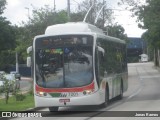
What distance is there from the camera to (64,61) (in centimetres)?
2158

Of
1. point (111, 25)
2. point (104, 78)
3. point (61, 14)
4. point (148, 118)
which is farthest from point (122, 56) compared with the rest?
point (111, 25)

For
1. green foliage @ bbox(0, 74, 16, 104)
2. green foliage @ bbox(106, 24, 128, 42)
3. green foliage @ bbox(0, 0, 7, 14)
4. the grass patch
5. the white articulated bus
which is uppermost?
green foliage @ bbox(0, 0, 7, 14)

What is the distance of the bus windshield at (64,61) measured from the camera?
2147 cm

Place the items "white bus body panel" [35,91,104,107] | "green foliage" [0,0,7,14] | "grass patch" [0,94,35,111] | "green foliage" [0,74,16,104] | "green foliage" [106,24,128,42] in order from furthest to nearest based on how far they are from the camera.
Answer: "green foliage" [0,0,7,14] → "green foliage" [106,24,128,42] → "green foliage" [0,74,16,104] → "grass patch" [0,94,35,111] → "white bus body panel" [35,91,104,107]

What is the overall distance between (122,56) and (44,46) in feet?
28.0

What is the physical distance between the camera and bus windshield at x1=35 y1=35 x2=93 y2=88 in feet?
70.4

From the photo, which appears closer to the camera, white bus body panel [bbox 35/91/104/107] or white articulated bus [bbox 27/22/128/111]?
white bus body panel [bbox 35/91/104/107]

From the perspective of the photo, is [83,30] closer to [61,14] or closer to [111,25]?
[61,14]

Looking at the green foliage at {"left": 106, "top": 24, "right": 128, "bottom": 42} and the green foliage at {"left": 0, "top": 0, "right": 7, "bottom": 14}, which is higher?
the green foliage at {"left": 0, "top": 0, "right": 7, "bottom": 14}

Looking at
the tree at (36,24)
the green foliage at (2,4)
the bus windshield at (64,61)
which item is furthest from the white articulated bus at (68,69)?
the green foliage at (2,4)

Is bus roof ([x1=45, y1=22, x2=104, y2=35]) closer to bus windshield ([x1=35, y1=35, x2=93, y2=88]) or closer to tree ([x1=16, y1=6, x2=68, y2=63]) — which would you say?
bus windshield ([x1=35, y1=35, x2=93, y2=88])

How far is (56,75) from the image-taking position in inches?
850

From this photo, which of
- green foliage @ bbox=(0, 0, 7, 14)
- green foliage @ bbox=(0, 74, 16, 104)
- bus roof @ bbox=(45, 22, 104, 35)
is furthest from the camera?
green foliage @ bbox=(0, 0, 7, 14)

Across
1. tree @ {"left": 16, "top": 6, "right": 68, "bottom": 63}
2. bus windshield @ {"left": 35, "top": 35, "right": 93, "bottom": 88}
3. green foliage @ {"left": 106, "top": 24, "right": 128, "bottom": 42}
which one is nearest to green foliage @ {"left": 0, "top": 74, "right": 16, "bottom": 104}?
bus windshield @ {"left": 35, "top": 35, "right": 93, "bottom": 88}
